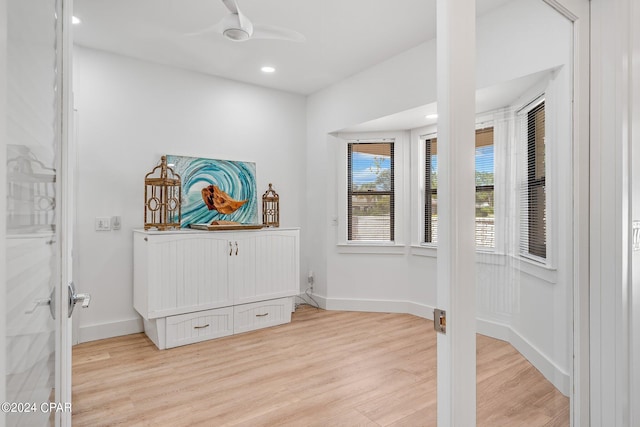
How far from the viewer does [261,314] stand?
3670 millimetres

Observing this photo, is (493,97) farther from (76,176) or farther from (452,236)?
(76,176)

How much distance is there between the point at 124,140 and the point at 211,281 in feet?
5.20

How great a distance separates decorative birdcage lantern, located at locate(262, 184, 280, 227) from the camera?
412 cm

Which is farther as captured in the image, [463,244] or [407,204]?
[407,204]

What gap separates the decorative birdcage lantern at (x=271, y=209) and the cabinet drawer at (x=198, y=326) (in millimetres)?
A: 1111

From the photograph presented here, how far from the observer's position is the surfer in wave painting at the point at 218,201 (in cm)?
373

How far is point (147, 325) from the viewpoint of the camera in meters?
3.35

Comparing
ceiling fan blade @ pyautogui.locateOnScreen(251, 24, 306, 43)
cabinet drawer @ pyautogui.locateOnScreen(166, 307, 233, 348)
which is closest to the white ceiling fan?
ceiling fan blade @ pyautogui.locateOnScreen(251, 24, 306, 43)

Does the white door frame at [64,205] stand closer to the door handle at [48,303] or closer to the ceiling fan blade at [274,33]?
the door handle at [48,303]

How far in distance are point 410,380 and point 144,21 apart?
3.36 metres

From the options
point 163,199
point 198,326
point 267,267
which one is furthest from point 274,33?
point 198,326

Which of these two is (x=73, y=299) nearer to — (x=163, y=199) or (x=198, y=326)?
(x=198, y=326)

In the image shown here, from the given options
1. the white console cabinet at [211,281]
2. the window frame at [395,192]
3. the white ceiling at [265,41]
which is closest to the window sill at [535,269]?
the white ceiling at [265,41]

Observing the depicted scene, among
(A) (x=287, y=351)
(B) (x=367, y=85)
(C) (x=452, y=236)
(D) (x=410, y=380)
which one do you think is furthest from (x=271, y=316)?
(C) (x=452, y=236)
